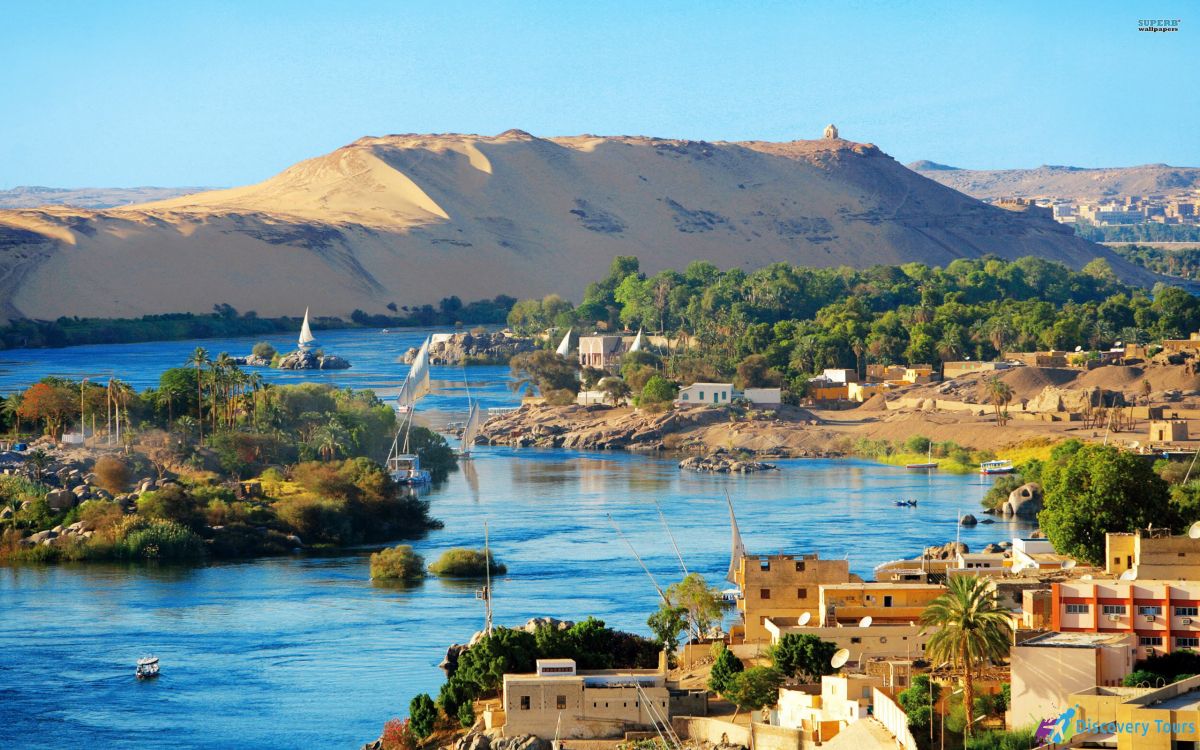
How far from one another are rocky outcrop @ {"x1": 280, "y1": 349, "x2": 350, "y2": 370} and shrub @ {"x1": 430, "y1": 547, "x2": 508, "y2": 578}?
41.6m

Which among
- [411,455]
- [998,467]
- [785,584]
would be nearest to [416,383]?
[411,455]

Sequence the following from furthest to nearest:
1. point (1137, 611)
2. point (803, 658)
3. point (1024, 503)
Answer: point (1024, 503) → point (803, 658) → point (1137, 611)

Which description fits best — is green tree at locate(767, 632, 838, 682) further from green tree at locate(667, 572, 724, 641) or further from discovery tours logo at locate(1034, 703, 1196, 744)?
green tree at locate(667, 572, 724, 641)

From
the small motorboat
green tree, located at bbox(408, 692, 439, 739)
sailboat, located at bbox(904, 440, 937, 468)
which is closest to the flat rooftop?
green tree, located at bbox(408, 692, 439, 739)

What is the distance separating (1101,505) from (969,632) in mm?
8618

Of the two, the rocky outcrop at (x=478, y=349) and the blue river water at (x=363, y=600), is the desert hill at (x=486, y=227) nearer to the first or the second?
the rocky outcrop at (x=478, y=349)

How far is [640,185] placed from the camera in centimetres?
14750

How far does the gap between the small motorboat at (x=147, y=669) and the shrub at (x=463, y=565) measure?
7.36m

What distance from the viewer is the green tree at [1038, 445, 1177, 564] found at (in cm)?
2698

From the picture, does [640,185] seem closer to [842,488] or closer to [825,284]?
[825,284]

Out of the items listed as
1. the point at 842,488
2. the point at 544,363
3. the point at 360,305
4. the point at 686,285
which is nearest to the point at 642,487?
the point at 842,488

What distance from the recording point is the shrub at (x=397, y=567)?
110ft

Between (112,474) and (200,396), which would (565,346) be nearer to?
(200,396)

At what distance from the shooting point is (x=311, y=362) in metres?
75.9
